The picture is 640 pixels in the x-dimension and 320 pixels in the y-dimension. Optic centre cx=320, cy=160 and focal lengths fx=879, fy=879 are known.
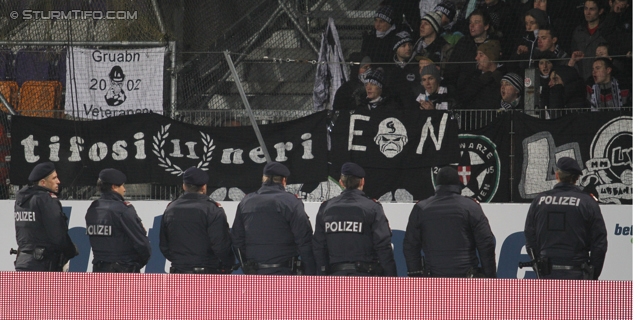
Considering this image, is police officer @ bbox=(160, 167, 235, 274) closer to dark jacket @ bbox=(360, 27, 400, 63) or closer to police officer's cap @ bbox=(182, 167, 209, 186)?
police officer's cap @ bbox=(182, 167, 209, 186)

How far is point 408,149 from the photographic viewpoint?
1095 centimetres

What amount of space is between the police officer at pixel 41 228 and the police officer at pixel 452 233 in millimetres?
3575

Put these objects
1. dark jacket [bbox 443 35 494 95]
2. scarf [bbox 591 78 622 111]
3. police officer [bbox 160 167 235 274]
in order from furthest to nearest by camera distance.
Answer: dark jacket [bbox 443 35 494 95] < scarf [bbox 591 78 622 111] < police officer [bbox 160 167 235 274]

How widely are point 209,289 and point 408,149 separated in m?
5.07

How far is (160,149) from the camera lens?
443 inches

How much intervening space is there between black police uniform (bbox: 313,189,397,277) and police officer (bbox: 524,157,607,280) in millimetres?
1469

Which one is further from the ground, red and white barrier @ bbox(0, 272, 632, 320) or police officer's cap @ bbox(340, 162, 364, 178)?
police officer's cap @ bbox(340, 162, 364, 178)

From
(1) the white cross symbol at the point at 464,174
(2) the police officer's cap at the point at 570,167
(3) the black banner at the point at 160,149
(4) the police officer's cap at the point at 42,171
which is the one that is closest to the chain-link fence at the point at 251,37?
(3) the black banner at the point at 160,149

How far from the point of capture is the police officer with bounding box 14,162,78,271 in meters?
9.03

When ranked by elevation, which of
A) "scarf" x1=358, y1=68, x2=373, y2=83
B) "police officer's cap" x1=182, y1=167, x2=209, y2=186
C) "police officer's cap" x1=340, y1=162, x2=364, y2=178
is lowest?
"police officer's cap" x1=182, y1=167, x2=209, y2=186

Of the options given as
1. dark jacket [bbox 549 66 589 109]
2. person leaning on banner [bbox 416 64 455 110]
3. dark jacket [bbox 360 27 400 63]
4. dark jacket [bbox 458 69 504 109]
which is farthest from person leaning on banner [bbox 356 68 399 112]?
dark jacket [bbox 549 66 589 109]

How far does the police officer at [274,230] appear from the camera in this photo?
865cm

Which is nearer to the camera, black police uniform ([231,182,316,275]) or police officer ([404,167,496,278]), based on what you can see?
police officer ([404,167,496,278])

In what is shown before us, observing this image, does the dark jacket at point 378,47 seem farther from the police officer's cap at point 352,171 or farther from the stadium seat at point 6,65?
the stadium seat at point 6,65
